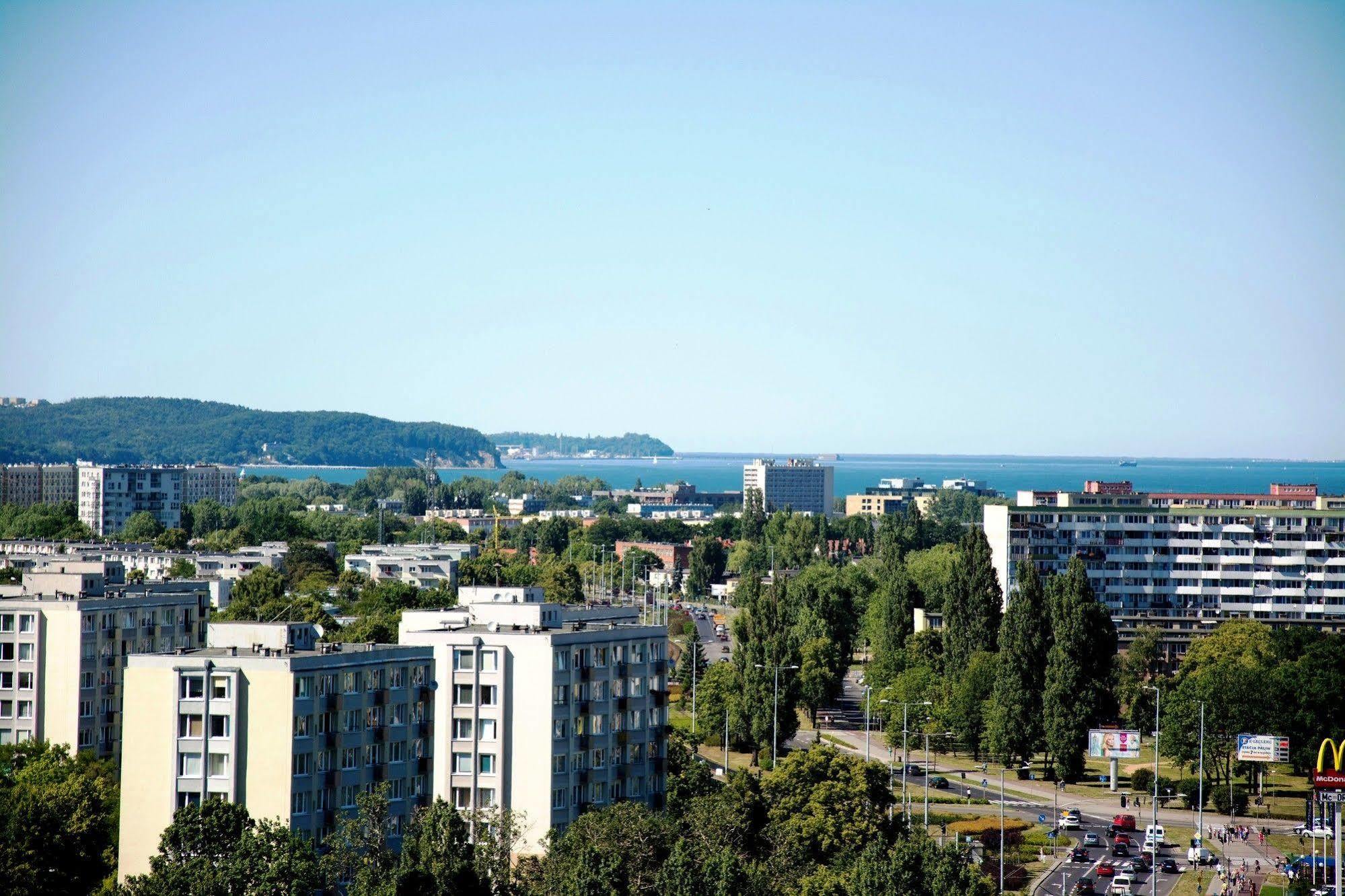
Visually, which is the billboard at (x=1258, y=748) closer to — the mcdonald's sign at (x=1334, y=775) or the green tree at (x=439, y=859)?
the mcdonald's sign at (x=1334, y=775)

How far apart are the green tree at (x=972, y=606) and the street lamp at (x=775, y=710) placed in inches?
506

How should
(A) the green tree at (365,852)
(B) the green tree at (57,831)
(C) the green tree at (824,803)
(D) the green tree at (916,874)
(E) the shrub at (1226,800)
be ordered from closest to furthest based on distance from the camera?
(A) the green tree at (365,852) → (D) the green tree at (916,874) → (B) the green tree at (57,831) → (C) the green tree at (824,803) → (E) the shrub at (1226,800)

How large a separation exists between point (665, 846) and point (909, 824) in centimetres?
1663

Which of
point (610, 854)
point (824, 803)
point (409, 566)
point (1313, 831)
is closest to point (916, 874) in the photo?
point (610, 854)

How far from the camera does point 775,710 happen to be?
76875 mm

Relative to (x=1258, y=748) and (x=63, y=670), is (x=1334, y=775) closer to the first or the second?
(x=1258, y=748)

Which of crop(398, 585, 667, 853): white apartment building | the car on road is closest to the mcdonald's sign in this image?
the car on road

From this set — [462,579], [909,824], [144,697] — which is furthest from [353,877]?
[462,579]

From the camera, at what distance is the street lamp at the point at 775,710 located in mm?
77156

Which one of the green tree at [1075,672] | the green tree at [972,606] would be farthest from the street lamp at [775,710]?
the green tree at [972,606]

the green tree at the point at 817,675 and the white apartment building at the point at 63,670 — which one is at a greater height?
the white apartment building at the point at 63,670

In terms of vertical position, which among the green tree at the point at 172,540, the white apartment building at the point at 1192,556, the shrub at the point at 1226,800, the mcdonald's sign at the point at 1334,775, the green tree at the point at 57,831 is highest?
the white apartment building at the point at 1192,556

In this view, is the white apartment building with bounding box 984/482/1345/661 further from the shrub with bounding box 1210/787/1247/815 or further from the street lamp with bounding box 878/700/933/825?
the shrub with bounding box 1210/787/1247/815

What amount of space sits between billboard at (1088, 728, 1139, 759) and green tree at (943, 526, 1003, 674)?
457 inches
